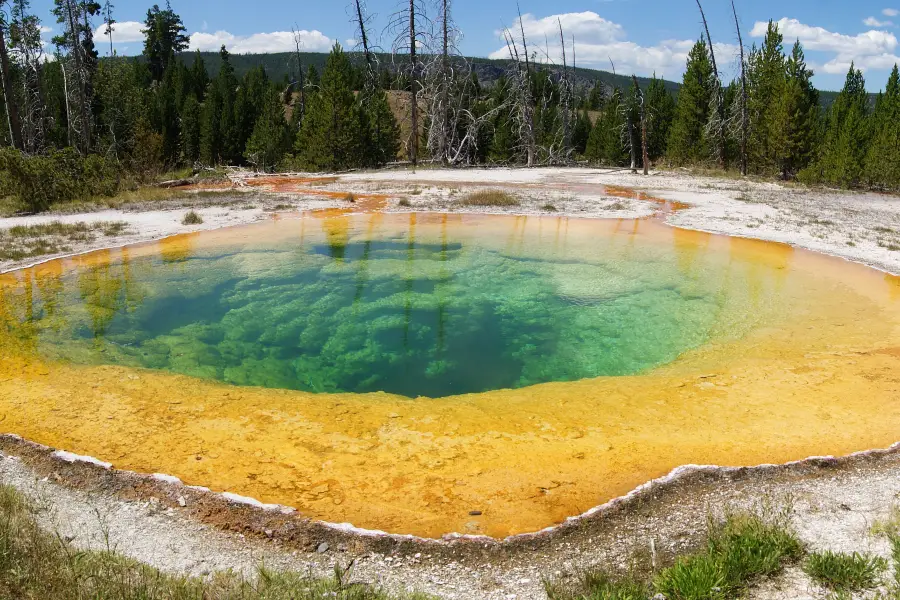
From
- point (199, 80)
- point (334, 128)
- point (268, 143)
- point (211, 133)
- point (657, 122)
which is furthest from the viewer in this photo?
point (199, 80)

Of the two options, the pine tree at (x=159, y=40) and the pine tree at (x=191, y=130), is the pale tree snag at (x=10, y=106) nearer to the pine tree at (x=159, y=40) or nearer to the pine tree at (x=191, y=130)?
the pine tree at (x=191, y=130)

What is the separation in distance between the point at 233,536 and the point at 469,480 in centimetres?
156

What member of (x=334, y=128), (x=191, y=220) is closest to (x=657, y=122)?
(x=334, y=128)

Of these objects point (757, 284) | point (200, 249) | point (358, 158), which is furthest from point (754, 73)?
point (200, 249)

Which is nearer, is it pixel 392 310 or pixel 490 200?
pixel 392 310

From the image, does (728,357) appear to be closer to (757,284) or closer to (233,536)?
(757,284)

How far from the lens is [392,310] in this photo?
8617mm

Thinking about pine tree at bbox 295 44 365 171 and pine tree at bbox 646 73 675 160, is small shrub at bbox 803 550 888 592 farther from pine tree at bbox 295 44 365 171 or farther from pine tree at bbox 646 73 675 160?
pine tree at bbox 646 73 675 160

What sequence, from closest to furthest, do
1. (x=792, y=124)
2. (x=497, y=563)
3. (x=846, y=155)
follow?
1. (x=497, y=563)
2. (x=846, y=155)
3. (x=792, y=124)

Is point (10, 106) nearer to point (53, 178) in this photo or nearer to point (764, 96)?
point (53, 178)

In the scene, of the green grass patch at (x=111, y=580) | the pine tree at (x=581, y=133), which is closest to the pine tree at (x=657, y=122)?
the pine tree at (x=581, y=133)

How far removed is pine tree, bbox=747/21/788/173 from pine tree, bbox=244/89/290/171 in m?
23.3

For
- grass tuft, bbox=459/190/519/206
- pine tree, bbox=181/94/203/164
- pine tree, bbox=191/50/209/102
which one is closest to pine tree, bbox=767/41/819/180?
grass tuft, bbox=459/190/519/206

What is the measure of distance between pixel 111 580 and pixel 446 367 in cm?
441
